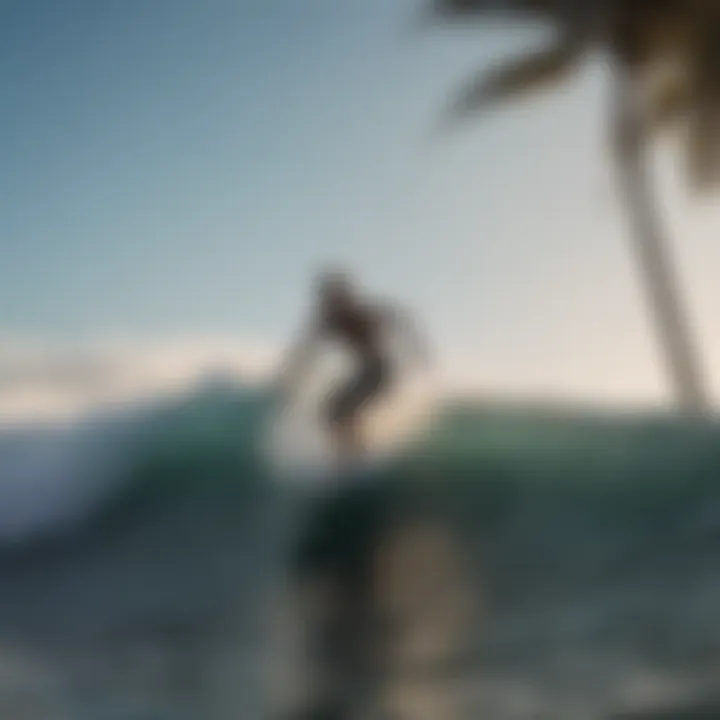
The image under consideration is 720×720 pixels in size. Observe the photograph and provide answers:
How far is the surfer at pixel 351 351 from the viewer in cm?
186

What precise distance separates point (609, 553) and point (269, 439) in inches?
25.0

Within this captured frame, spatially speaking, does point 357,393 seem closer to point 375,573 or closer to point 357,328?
point 357,328

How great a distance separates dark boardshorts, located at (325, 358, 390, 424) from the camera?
1.90 meters

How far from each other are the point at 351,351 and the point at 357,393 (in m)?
0.08

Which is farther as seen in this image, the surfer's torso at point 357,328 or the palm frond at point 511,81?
the palm frond at point 511,81

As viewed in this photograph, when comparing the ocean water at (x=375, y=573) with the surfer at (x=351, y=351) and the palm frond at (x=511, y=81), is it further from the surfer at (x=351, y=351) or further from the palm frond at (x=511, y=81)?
the palm frond at (x=511, y=81)

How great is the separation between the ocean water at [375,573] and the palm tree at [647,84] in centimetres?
20

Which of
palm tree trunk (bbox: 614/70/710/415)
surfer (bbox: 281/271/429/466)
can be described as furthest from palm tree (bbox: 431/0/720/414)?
surfer (bbox: 281/271/429/466)

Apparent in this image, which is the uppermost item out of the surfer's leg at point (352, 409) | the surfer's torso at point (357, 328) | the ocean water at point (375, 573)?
the surfer's torso at point (357, 328)

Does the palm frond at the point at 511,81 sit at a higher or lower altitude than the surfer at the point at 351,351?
A: higher

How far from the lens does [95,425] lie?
6.55ft

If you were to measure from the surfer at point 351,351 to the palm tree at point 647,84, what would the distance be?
38 cm

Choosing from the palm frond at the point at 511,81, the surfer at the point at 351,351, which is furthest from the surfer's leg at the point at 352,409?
the palm frond at the point at 511,81

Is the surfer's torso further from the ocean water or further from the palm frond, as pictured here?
the palm frond
